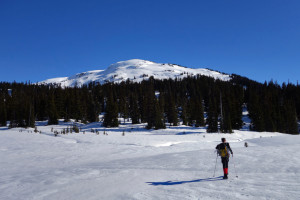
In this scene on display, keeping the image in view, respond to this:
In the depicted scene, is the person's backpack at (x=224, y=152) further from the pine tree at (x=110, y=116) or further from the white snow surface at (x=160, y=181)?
the pine tree at (x=110, y=116)

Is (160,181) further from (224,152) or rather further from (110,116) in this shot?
(110,116)

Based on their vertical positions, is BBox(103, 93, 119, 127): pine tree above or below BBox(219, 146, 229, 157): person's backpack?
above

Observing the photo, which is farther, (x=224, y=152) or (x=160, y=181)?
(x=224, y=152)

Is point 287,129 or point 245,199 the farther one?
point 287,129

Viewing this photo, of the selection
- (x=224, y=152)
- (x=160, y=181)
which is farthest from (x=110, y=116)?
(x=224, y=152)

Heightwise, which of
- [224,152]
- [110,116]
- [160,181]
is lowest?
[160,181]

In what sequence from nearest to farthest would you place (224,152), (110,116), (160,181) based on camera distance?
(160,181)
(224,152)
(110,116)

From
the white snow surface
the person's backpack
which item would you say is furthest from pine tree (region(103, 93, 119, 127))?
the person's backpack

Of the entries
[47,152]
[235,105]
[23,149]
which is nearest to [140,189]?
[47,152]

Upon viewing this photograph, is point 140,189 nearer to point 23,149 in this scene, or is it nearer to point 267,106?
point 23,149

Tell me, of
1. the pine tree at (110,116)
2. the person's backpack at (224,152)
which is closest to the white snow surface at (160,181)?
the person's backpack at (224,152)

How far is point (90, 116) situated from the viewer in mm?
68000

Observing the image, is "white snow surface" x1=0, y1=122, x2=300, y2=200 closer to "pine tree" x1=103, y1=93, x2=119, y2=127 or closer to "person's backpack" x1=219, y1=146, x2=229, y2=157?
"person's backpack" x1=219, y1=146, x2=229, y2=157

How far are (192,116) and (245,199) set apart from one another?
5652cm
